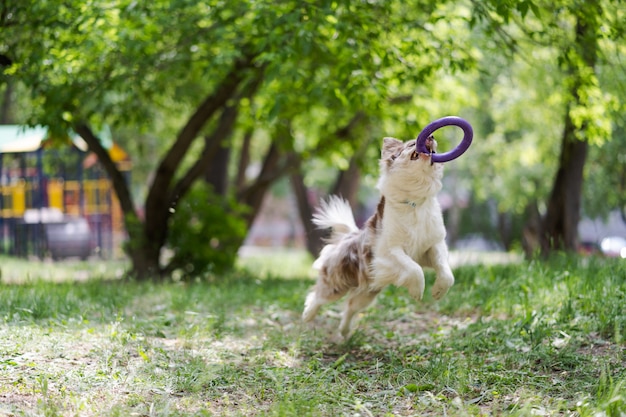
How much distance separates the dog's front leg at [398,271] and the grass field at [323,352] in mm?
531

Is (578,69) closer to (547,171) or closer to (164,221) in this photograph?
(164,221)

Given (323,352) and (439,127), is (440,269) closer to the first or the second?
(439,127)

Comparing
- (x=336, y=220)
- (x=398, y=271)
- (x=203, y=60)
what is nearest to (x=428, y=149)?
(x=398, y=271)

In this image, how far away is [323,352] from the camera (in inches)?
213

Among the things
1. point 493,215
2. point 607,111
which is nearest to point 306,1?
point 607,111

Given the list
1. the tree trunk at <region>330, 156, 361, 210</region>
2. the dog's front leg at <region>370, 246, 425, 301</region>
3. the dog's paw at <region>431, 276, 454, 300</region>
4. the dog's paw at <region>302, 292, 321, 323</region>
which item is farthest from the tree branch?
the dog's paw at <region>431, 276, 454, 300</region>

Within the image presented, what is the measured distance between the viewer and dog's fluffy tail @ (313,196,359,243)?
594 centimetres

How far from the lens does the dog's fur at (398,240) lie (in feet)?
15.6

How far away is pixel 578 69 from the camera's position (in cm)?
823

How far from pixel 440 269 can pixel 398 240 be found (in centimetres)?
35

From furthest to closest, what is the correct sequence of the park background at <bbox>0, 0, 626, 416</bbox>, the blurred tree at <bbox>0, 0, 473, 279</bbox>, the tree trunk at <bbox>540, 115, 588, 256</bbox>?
the tree trunk at <bbox>540, 115, 588, 256</bbox>
the blurred tree at <bbox>0, 0, 473, 279</bbox>
the park background at <bbox>0, 0, 626, 416</bbox>

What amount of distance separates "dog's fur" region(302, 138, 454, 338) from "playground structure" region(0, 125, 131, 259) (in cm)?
1174

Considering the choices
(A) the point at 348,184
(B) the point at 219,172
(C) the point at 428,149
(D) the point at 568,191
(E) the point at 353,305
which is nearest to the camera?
(C) the point at 428,149

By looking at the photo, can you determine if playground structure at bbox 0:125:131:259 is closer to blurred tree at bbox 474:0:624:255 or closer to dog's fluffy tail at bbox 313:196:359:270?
blurred tree at bbox 474:0:624:255
